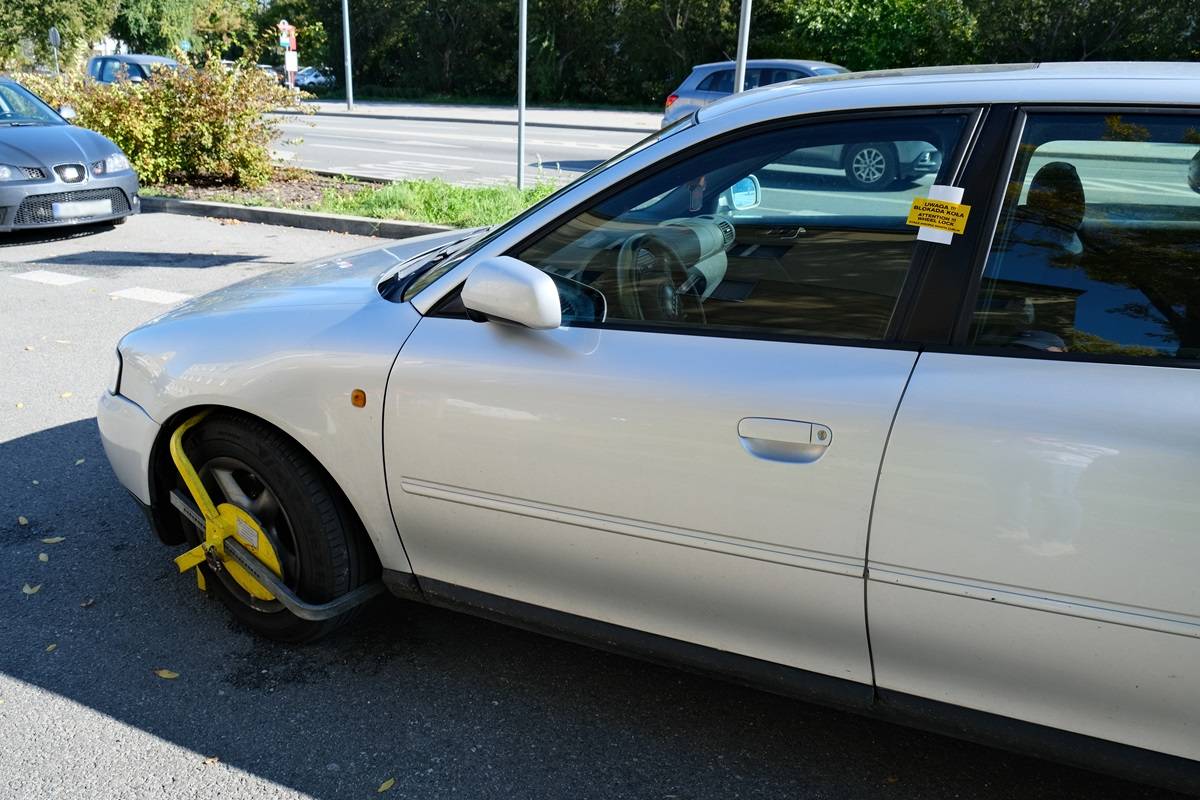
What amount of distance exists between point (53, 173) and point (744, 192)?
895 centimetres

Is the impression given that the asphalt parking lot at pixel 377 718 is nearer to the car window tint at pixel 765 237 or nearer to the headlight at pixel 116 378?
the headlight at pixel 116 378

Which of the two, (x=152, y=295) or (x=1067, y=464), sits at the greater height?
(x=1067, y=464)

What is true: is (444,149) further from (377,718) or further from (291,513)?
(377,718)

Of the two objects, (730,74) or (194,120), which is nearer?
(194,120)

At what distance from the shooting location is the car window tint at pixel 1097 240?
2.08m

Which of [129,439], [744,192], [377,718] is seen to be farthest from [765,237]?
[129,439]

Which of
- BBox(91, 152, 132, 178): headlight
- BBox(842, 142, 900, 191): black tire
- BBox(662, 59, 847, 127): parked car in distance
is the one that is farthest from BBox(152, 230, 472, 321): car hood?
BBox(662, 59, 847, 127): parked car in distance

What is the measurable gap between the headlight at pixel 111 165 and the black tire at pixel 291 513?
26.1 ft

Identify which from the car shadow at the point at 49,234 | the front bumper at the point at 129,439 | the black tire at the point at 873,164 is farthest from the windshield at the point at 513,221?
the car shadow at the point at 49,234

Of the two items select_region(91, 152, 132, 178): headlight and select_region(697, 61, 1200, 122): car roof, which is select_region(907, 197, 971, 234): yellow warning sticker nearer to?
select_region(697, 61, 1200, 122): car roof

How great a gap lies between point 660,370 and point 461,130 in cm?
2263

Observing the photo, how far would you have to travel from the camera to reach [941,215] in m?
2.19

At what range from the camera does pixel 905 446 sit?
211 centimetres

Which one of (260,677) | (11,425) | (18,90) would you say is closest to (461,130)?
(18,90)
